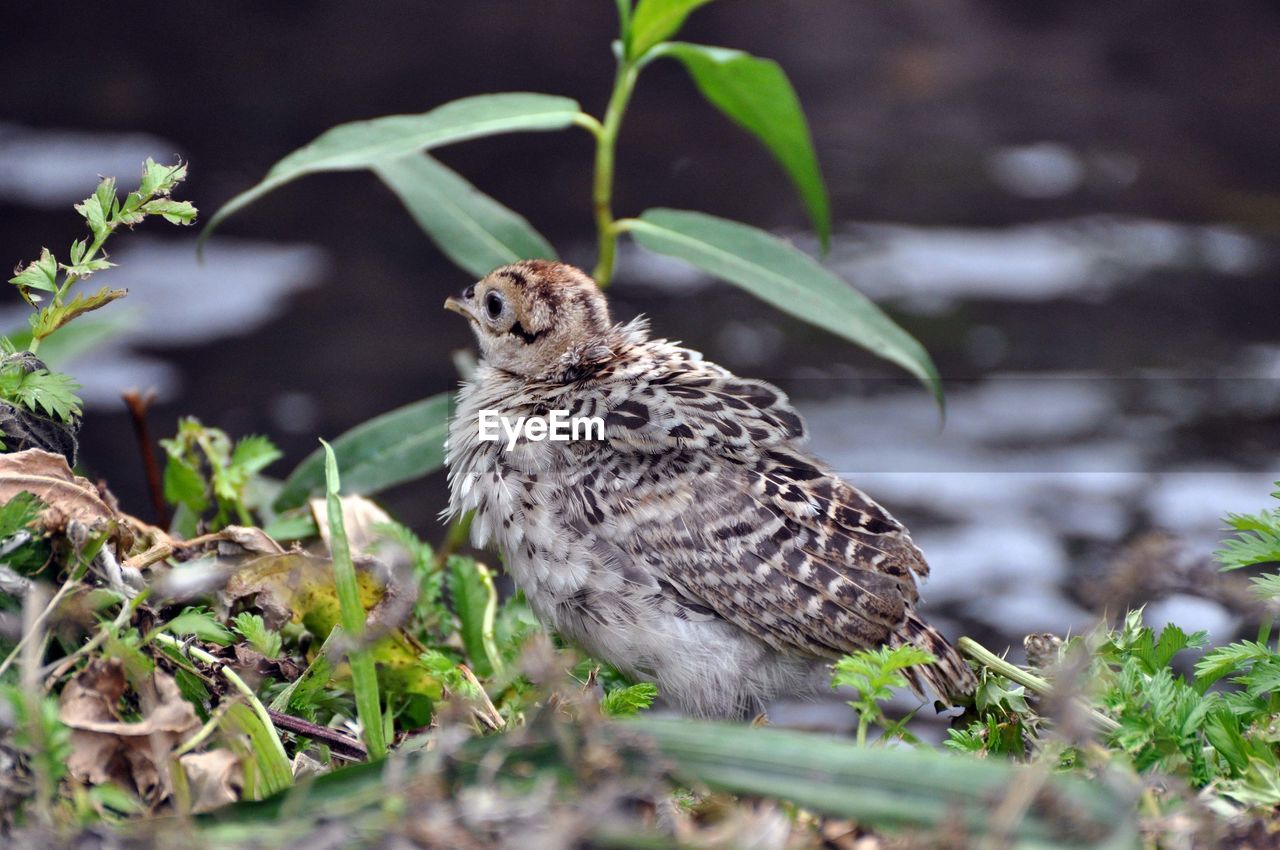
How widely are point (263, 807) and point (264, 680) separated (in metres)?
0.58

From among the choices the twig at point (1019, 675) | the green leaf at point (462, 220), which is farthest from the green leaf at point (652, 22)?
the twig at point (1019, 675)

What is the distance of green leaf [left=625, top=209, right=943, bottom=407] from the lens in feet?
10.8

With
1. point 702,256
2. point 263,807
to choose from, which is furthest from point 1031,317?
point 263,807

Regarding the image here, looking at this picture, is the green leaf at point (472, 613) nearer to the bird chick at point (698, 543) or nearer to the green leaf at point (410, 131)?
the bird chick at point (698, 543)

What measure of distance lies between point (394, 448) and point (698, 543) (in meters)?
1.05

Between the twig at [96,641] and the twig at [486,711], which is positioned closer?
the twig at [96,641]

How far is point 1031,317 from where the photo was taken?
636cm

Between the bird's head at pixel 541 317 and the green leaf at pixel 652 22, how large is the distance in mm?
585

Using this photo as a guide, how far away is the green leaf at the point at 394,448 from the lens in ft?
11.1

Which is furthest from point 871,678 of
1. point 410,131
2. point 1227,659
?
point 410,131

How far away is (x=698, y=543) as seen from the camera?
2691mm

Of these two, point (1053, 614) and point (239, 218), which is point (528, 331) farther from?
point (239, 218)

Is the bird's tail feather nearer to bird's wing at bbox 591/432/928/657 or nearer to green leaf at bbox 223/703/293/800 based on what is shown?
bird's wing at bbox 591/432/928/657

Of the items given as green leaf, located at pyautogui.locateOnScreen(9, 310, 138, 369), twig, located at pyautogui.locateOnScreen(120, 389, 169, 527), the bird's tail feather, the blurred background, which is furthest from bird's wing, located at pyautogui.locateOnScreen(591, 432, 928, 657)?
green leaf, located at pyautogui.locateOnScreen(9, 310, 138, 369)
